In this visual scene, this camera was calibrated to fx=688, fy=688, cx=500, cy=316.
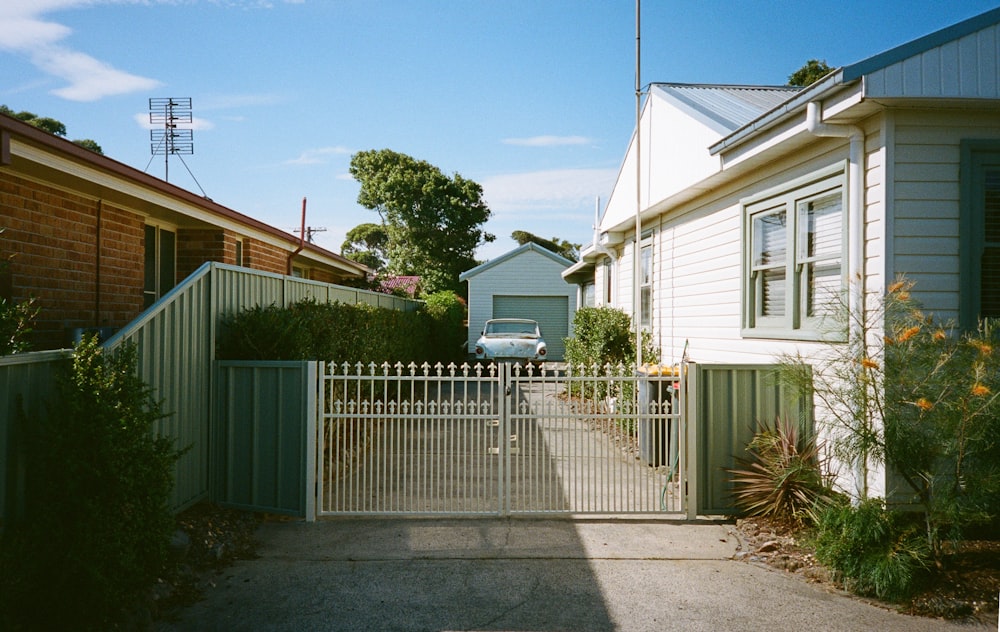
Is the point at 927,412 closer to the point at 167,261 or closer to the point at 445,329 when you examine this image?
the point at 167,261

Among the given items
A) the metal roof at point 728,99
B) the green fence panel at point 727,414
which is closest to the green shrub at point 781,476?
the green fence panel at point 727,414

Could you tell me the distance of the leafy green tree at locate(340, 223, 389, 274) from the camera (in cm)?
5888

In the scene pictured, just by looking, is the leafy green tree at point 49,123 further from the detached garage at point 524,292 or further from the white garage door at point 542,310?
the white garage door at point 542,310

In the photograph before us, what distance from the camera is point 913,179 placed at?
17.8ft

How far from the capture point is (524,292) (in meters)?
27.3

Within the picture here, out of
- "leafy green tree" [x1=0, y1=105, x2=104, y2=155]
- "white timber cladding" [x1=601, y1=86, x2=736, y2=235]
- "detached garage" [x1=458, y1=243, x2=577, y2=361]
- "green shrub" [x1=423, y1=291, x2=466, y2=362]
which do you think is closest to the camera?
"white timber cladding" [x1=601, y1=86, x2=736, y2=235]

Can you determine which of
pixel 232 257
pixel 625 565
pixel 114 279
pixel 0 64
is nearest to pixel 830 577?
pixel 625 565

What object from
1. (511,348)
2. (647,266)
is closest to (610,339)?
(647,266)

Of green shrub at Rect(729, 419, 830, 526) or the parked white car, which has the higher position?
the parked white car

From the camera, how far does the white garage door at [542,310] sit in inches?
1050

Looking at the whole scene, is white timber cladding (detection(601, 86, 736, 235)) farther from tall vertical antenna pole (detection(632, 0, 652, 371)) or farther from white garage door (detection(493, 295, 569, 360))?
white garage door (detection(493, 295, 569, 360))

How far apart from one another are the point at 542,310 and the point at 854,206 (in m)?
21.4

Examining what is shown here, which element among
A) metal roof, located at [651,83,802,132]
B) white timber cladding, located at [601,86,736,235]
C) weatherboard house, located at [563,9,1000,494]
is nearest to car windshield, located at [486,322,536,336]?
white timber cladding, located at [601,86,736,235]

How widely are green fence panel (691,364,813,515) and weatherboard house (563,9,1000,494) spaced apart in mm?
551
